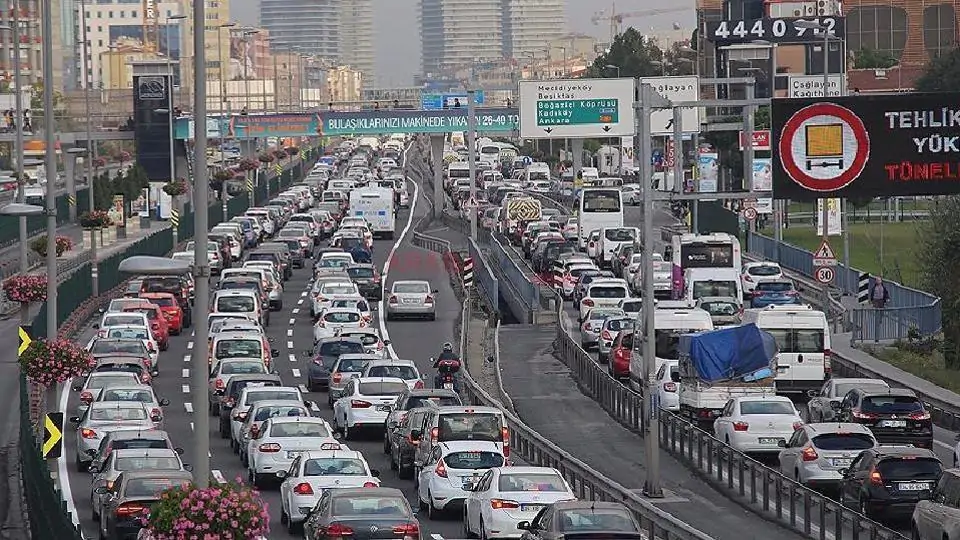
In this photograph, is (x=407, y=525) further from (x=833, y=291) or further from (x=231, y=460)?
(x=833, y=291)

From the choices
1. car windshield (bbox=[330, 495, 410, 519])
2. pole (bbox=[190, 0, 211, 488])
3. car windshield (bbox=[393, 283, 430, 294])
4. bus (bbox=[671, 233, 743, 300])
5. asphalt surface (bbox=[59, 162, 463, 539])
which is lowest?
asphalt surface (bbox=[59, 162, 463, 539])

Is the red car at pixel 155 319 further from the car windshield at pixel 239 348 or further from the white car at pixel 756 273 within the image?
the white car at pixel 756 273

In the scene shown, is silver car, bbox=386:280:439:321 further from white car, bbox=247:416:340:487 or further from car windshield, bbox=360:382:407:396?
white car, bbox=247:416:340:487

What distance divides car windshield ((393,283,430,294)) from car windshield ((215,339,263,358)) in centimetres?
1629

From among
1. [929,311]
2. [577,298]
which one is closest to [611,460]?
[929,311]

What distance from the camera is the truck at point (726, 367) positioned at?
139 feet

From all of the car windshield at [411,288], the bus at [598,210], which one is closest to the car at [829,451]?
the car windshield at [411,288]

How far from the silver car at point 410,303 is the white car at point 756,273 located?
33.5 feet

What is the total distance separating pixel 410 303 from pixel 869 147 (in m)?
32.1

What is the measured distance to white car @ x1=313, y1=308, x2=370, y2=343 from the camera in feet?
188

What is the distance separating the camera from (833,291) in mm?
72062

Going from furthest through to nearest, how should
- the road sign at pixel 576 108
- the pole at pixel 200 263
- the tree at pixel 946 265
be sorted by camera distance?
the road sign at pixel 576 108, the tree at pixel 946 265, the pole at pixel 200 263

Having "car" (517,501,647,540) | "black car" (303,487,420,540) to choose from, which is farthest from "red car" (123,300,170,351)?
"car" (517,501,647,540)

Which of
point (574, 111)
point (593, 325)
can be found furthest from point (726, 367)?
point (574, 111)
